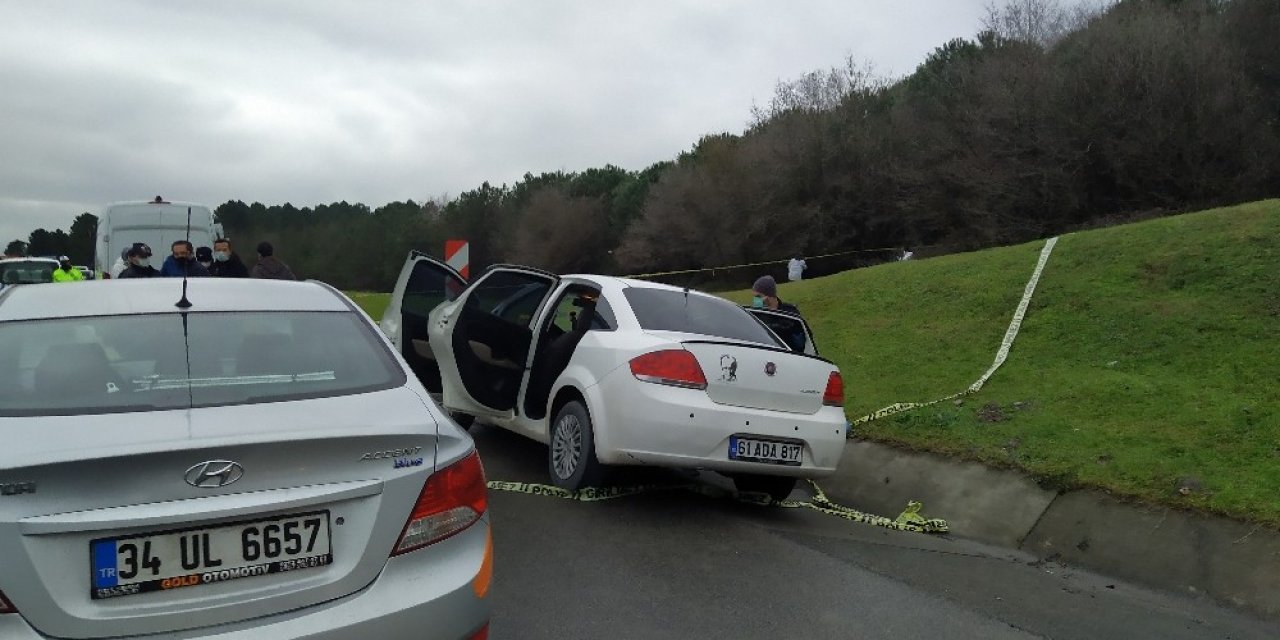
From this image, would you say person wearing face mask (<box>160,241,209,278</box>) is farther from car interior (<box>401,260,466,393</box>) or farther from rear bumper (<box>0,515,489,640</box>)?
rear bumper (<box>0,515,489,640</box>)

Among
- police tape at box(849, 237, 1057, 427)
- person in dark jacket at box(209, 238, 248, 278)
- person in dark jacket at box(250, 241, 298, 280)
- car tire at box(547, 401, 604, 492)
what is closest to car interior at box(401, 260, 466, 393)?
car tire at box(547, 401, 604, 492)

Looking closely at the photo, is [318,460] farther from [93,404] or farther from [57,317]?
[57,317]

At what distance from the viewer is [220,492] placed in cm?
266

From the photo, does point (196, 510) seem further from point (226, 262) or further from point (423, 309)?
point (226, 262)

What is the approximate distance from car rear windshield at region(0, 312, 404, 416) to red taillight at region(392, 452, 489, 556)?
20.8 inches

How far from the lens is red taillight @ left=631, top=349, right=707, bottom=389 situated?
20.1 feet

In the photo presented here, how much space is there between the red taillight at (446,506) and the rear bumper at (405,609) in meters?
0.04

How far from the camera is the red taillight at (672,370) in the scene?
6.14 m

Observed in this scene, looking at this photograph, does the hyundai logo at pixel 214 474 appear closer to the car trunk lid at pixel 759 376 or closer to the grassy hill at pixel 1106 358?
the car trunk lid at pixel 759 376

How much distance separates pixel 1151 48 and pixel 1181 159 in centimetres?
389

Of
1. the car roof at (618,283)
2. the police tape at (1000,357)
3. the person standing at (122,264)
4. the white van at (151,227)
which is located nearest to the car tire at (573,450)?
the car roof at (618,283)

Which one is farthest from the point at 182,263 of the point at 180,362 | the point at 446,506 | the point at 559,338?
the point at 446,506

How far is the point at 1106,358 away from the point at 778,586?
5888mm

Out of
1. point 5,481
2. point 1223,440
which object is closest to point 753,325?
point 1223,440
